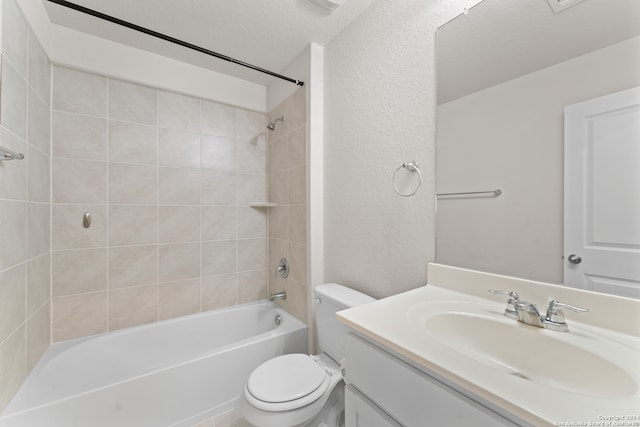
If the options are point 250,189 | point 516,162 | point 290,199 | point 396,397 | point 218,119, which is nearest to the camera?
point 396,397

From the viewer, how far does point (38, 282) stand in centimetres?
137

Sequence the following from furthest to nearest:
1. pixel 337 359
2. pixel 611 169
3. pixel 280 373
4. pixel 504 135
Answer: pixel 337 359, pixel 280 373, pixel 504 135, pixel 611 169

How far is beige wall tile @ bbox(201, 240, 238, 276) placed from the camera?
2068 mm

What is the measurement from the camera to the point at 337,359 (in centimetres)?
136

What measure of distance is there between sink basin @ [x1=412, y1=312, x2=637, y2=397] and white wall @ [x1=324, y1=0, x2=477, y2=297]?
0.34 meters

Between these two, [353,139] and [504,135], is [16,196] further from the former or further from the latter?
[504,135]

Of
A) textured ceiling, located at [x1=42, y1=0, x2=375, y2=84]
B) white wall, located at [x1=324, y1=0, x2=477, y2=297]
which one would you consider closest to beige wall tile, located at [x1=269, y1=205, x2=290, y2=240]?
white wall, located at [x1=324, y1=0, x2=477, y2=297]

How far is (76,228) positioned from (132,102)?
3.03ft

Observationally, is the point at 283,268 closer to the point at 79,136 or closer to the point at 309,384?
the point at 309,384

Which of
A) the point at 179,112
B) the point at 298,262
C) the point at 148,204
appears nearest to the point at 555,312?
the point at 298,262

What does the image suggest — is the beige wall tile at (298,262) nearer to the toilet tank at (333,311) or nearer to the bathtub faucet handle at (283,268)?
the bathtub faucet handle at (283,268)

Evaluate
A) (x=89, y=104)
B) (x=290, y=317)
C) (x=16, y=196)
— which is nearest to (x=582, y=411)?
(x=290, y=317)

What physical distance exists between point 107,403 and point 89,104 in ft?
5.72

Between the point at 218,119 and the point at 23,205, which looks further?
the point at 218,119
